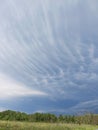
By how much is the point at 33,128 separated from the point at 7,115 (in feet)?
103

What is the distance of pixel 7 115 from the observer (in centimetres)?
7088

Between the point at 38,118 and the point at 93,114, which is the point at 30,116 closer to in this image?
the point at 38,118

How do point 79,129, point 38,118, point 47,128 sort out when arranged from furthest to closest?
1. point 38,118
2. point 79,129
3. point 47,128

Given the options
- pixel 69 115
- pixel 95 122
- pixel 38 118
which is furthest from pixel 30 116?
pixel 95 122

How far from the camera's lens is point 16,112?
7119 centimetres

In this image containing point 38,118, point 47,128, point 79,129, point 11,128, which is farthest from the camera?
point 38,118

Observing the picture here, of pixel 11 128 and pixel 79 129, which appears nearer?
pixel 11 128

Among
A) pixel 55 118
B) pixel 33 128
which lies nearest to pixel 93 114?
pixel 55 118

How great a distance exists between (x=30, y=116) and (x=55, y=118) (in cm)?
538

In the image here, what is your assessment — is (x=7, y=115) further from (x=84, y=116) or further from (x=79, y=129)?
(x=79, y=129)

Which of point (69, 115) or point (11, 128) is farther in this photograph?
point (69, 115)

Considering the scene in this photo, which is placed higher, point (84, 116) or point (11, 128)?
point (84, 116)

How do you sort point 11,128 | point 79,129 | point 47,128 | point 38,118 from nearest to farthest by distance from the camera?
point 11,128
point 47,128
point 79,129
point 38,118

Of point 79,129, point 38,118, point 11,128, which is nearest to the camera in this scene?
point 11,128
